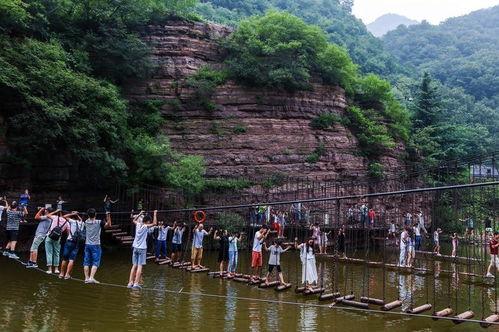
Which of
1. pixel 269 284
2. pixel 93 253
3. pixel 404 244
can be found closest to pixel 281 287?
pixel 269 284

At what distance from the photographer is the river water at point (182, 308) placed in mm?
8539

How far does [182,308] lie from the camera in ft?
33.1

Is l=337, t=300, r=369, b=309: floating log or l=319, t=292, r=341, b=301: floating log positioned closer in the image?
l=337, t=300, r=369, b=309: floating log

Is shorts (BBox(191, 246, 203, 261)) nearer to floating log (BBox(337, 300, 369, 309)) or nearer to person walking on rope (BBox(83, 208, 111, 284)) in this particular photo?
person walking on rope (BBox(83, 208, 111, 284))

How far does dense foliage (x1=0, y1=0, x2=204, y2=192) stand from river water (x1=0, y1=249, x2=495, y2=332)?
8.54 meters

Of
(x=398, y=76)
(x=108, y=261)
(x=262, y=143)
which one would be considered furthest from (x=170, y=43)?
(x=398, y=76)

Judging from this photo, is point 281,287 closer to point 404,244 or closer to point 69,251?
point 69,251

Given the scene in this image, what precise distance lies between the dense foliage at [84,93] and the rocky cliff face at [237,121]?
1.49 meters

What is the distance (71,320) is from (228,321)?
9.94 ft

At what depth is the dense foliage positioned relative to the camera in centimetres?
2041

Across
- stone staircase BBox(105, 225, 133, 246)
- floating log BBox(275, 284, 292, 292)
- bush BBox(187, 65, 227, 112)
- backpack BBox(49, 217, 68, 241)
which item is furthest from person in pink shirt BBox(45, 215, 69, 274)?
bush BBox(187, 65, 227, 112)

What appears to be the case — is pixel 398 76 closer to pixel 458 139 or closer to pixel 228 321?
pixel 458 139

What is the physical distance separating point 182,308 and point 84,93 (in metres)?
15.4

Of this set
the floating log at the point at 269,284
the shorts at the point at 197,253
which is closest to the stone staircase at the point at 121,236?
the shorts at the point at 197,253
